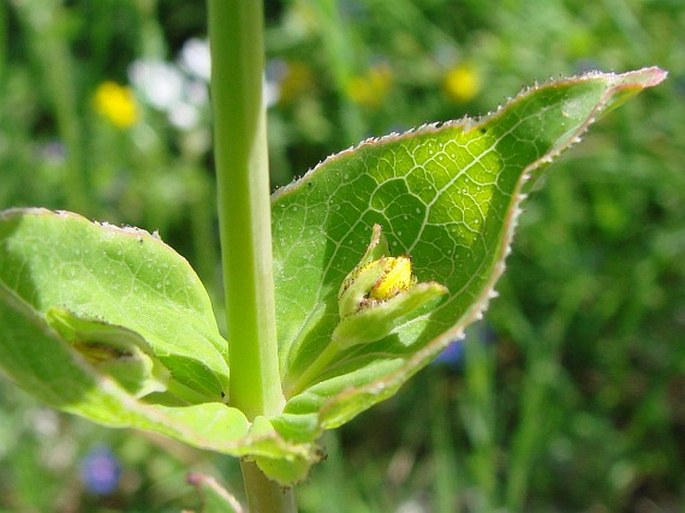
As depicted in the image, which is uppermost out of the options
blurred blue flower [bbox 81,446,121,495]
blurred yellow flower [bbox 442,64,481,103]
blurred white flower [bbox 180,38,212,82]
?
blurred white flower [bbox 180,38,212,82]

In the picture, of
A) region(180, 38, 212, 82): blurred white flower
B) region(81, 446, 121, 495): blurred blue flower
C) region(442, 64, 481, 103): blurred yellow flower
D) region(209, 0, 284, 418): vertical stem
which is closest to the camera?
region(209, 0, 284, 418): vertical stem

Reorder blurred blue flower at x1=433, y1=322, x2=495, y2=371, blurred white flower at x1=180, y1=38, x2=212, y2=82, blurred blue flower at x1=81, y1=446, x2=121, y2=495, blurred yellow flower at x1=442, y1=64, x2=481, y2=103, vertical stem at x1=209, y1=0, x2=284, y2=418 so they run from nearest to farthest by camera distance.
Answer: vertical stem at x1=209, y1=0, x2=284, y2=418, blurred blue flower at x1=81, y1=446, x2=121, y2=495, blurred blue flower at x1=433, y1=322, x2=495, y2=371, blurred yellow flower at x1=442, y1=64, x2=481, y2=103, blurred white flower at x1=180, y1=38, x2=212, y2=82

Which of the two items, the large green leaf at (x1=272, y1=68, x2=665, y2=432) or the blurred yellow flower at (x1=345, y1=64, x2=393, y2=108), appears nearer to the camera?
the large green leaf at (x1=272, y1=68, x2=665, y2=432)

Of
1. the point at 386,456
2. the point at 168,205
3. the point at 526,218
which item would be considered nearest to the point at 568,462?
the point at 386,456

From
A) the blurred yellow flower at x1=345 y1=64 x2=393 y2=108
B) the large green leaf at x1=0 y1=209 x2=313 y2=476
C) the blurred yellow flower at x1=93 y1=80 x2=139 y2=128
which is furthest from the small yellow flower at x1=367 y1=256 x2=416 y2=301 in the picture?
the blurred yellow flower at x1=93 y1=80 x2=139 y2=128

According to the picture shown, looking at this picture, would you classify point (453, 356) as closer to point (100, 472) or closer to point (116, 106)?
point (100, 472)

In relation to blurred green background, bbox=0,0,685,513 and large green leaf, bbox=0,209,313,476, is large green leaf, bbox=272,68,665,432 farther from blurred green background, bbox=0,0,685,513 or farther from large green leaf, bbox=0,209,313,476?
blurred green background, bbox=0,0,685,513
